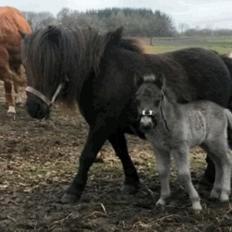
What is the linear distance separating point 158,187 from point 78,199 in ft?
3.29

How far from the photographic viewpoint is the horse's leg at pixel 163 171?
487 centimetres

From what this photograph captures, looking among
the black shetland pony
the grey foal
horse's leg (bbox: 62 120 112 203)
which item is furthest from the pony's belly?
horse's leg (bbox: 62 120 112 203)

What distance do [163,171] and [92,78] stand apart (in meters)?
1.04

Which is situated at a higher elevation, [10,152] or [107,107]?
[107,107]

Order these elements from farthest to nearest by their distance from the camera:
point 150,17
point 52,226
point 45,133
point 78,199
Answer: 1. point 150,17
2. point 45,133
3. point 78,199
4. point 52,226

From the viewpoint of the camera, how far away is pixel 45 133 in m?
8.81

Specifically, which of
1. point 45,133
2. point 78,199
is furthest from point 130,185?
point 45,133

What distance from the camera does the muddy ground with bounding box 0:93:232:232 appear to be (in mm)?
4492

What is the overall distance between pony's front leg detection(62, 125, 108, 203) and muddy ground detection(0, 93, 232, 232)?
11 cm

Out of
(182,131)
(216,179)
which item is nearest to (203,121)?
(182,131)

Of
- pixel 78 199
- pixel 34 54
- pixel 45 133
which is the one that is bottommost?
pixel 45 133

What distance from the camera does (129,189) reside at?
558cm

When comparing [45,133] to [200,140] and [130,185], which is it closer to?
[130,185]

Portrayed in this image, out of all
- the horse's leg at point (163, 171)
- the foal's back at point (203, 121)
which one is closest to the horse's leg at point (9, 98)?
the horse's leg at point (163, 171)
